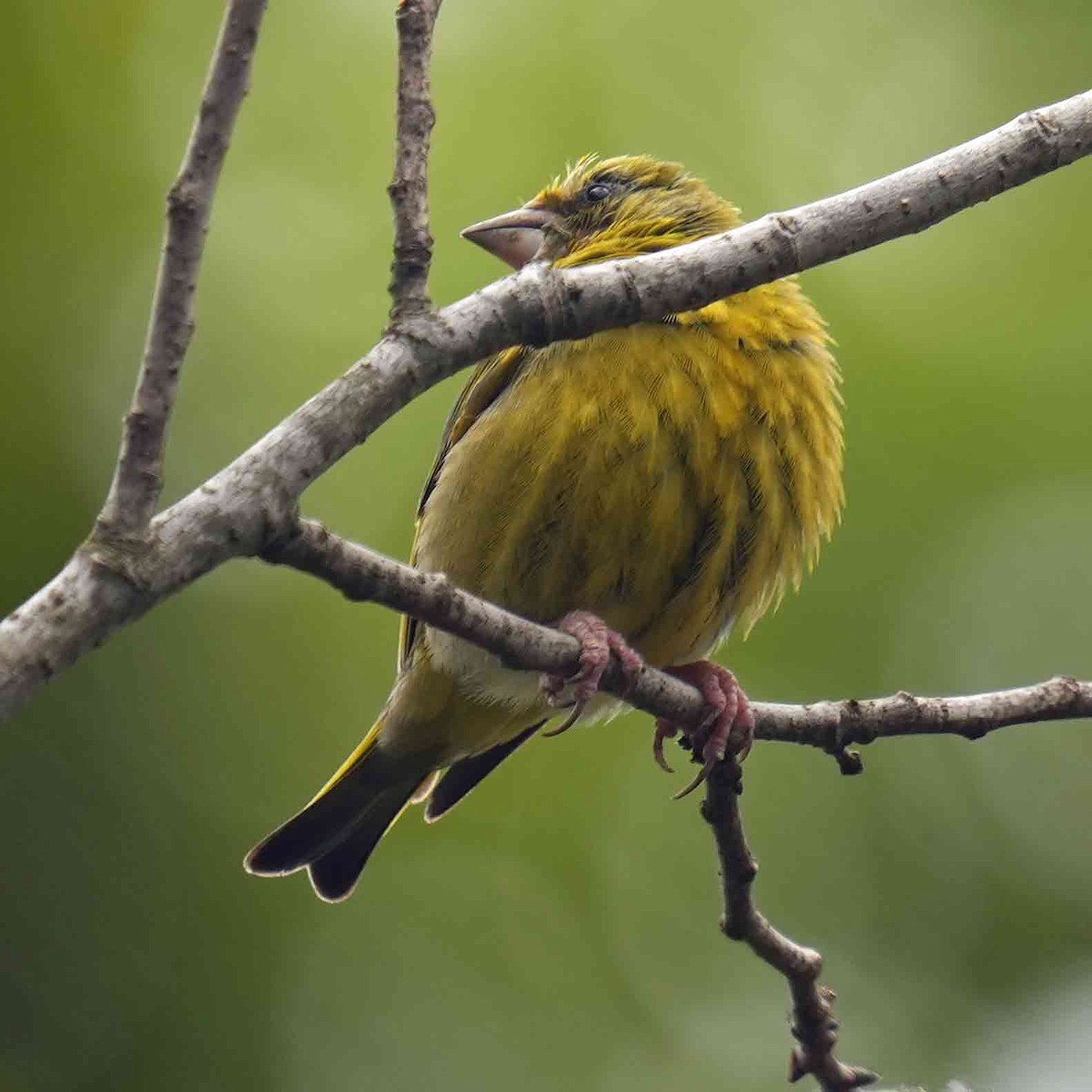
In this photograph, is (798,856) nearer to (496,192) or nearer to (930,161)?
(496,192)

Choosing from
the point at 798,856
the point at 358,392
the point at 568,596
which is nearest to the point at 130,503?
the point at 358,392

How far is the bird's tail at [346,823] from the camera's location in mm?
4652

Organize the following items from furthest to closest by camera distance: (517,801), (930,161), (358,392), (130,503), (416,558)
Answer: (517,801) < (416,558) < (930,161) < (358,392) < (130,503)

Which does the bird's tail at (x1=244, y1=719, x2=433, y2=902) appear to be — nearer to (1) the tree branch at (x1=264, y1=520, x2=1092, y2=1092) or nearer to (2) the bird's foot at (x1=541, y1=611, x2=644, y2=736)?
(2) the bird's foot at (x1=541, y1=611, x2=644, y2=736)

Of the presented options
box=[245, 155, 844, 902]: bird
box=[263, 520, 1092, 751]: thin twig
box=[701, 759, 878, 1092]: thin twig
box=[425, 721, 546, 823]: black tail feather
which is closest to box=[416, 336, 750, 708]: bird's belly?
box=[245, 155, 844, 902]: bird

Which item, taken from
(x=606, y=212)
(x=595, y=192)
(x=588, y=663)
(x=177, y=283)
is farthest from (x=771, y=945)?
(x=595, y=192)

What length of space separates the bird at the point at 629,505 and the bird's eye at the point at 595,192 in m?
0.46

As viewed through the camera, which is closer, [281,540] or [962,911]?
[281,540]

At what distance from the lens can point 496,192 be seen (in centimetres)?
555

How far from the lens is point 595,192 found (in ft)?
16.6

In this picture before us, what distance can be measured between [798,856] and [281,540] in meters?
4.30

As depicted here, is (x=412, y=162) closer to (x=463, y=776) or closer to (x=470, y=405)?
(x=470, y=405)

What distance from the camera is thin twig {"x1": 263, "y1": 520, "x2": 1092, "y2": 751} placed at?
2459 millimetres

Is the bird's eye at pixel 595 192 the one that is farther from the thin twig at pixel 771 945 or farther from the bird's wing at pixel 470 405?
the thin twig at pixel 771 945
